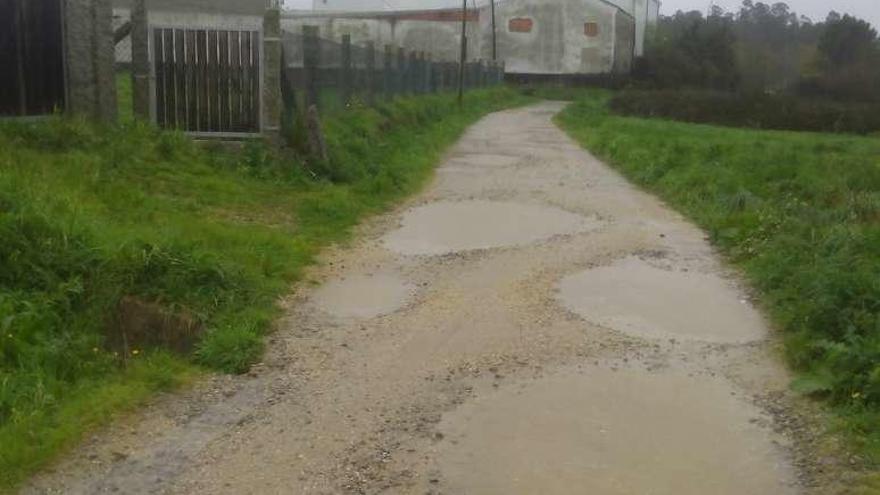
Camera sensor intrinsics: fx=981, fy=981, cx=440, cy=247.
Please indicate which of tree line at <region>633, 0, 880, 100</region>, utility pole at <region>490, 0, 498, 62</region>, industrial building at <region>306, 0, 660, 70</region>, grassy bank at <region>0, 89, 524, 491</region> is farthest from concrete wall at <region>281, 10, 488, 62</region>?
grassy bank at <region>0, 89, 524, 491</region>

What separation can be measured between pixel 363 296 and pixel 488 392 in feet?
7.38

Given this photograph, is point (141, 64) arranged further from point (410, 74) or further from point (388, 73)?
point (410, 74)

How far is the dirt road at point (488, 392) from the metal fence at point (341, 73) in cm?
502

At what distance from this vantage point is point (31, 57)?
1111 cm

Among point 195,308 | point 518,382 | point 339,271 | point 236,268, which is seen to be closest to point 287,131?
point 339,271

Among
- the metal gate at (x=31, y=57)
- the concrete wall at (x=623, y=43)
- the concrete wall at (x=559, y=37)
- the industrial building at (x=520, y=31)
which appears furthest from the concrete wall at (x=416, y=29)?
the metal gate at (x=31, y=57)

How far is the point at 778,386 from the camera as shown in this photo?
240 inches

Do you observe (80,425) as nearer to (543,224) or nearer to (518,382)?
(518,382)

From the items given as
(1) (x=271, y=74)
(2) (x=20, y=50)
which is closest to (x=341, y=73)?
(1) (x=271, y=74)

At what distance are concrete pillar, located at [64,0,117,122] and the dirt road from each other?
13.2 ft

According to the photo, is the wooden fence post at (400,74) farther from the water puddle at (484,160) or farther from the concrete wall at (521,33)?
the concrete wall at (521,33)

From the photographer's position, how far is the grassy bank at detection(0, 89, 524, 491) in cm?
541

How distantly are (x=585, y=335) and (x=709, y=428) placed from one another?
168cm

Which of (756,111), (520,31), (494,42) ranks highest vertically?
(520,31)
